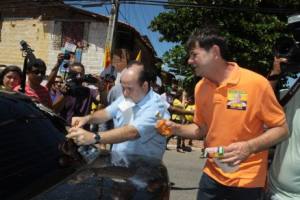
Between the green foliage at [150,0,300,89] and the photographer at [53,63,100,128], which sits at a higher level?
the green foliage at [150,0,300,89]

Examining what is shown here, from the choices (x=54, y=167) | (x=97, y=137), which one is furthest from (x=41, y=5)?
(x=54, y=167)

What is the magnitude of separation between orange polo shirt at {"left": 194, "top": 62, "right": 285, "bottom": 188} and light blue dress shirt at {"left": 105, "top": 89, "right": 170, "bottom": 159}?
57 cm

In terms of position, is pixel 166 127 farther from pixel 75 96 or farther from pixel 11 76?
pixel 75 96

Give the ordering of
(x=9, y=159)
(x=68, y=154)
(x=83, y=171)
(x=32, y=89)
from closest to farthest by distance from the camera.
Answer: (x=9, y=159), (x=83, y=171), (x=68, y=154), (x=32, y=89)

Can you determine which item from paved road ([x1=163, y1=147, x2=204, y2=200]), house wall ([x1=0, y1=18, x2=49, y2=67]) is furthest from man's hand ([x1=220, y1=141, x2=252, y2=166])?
house wall ([x1=0, y1=18, x2=49, y2=67])

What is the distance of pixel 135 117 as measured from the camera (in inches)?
151

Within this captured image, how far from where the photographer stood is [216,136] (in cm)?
322

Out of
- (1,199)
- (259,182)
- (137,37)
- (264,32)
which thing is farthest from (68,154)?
(137,37)

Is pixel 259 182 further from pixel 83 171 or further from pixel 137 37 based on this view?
pixel 137 37

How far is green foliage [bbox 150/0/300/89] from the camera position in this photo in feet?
56.3

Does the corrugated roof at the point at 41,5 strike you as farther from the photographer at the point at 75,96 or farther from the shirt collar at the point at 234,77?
the shirt collar at the point at 234,77

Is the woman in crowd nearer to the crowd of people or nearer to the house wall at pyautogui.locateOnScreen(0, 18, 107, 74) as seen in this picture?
the crowd of people

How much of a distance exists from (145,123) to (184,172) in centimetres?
582

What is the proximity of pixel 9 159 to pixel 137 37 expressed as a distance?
30.2 metres
